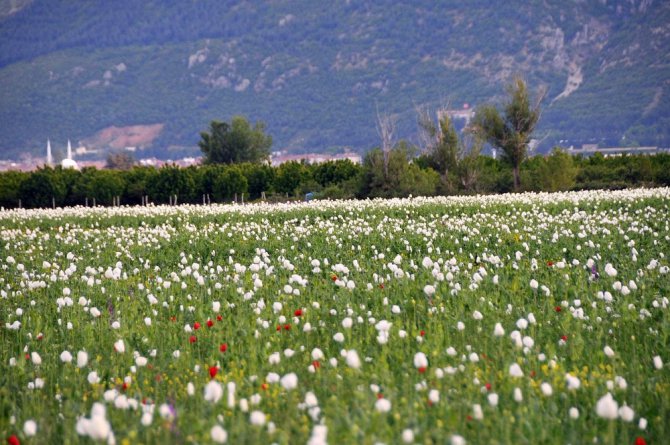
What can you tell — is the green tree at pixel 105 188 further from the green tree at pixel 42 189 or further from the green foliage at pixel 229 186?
the green foliage at pixel 229 186

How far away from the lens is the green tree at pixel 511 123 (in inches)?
1726

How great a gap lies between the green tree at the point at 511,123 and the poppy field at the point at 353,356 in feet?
94.4

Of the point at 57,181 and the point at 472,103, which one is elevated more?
the point at 472,103

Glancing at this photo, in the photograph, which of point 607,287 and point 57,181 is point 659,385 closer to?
point 607,287

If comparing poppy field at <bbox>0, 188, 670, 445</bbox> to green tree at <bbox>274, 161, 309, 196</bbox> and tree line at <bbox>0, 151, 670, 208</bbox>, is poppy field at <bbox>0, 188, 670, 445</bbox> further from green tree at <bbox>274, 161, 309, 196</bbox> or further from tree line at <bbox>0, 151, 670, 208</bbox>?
green tree at <bbox>274, 161, 309, 196</bbox>

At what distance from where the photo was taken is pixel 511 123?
1778 inches

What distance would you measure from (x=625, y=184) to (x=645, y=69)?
477ft

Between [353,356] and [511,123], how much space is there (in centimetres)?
4127

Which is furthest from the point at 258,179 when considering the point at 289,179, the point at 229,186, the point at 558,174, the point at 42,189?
the point at 558,174

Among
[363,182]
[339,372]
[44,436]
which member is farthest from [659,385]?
[363,182]

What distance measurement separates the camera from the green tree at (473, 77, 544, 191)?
4384cm

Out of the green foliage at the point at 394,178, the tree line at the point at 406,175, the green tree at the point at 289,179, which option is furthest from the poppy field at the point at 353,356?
the green tree at the point at 289,179

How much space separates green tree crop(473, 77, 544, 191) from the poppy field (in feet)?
94.4

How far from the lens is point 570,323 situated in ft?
28.1
